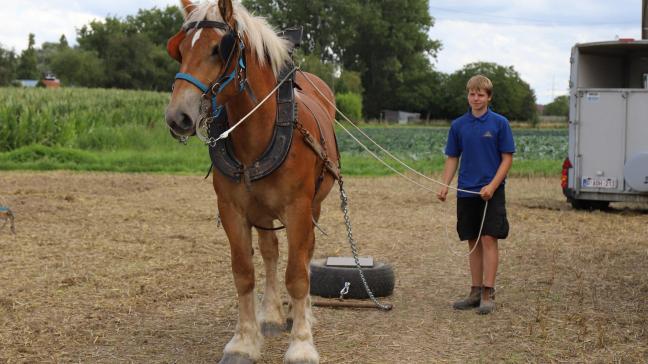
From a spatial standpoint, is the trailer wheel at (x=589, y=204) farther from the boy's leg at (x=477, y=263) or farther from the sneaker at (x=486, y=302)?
the sneaker at (x=486, y=302)

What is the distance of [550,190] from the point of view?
16.8m

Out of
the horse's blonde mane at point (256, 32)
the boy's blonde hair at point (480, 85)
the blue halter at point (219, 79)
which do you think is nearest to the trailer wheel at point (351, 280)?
the boy's blonde hair at point (480, 85)

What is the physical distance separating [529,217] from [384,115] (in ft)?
235

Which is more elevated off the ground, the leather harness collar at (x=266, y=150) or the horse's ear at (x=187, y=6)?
the horse's ear at (x=187, y=6)

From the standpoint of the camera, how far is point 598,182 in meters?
12.9

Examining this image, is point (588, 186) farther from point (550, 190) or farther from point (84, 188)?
point (84, 188)

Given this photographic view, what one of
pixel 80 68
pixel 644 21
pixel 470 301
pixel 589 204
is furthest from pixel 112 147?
pixel 80 68

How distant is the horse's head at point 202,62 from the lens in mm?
4086

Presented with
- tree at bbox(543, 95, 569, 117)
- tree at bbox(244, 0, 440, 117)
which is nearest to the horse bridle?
tree at bbox(244, 0, 440, 117)

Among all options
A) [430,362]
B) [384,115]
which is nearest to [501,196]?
[430,362]

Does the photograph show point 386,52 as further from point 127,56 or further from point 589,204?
point 589,204

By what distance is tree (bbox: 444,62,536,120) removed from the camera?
76.2m

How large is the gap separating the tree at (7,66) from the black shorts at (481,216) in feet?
235

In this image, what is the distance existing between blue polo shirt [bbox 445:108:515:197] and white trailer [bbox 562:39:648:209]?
21.2 ft
